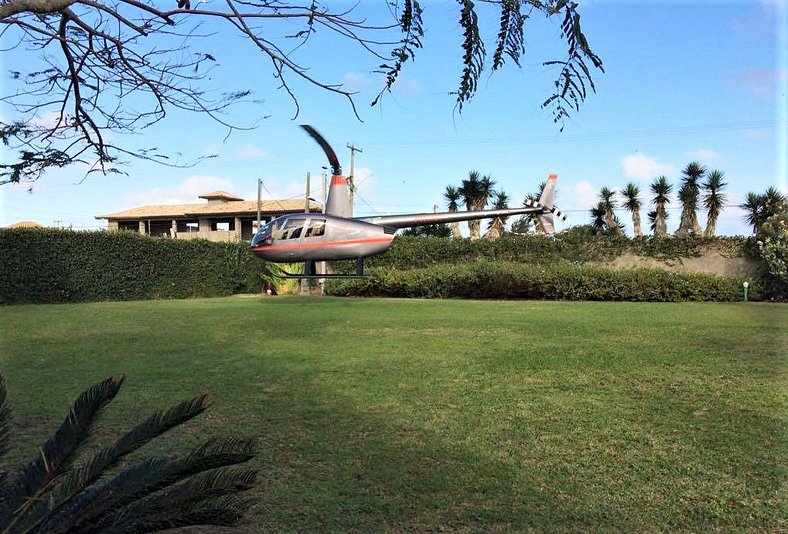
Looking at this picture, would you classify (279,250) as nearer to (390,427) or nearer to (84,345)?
(390,427)

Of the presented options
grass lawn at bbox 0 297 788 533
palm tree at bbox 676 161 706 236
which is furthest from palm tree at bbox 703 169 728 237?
grass lawn at bbox 0 297 788 533

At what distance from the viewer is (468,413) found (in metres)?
6.94

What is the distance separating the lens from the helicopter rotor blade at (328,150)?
4.12 metres

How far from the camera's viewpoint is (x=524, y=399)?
7535mm

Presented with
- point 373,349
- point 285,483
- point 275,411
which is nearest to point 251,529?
point 285,483

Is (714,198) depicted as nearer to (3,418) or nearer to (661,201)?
(661,201)

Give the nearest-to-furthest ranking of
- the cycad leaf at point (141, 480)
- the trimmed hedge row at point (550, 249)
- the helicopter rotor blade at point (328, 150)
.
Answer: the cycad leaf at point (141, 480) < the helicopter rotor blade at point (328, 150) < the trimmed hedge row at point (550, 249)

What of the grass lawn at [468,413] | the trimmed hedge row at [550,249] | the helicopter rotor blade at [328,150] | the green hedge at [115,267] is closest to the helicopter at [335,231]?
the helicopter rotor blade at [328,150]

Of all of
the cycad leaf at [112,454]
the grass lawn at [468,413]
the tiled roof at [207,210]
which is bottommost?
the grass lawn at [468,413]

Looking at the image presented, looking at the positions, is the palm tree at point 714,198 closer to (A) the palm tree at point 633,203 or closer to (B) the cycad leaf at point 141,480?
(A) the palm tree at point 633,203

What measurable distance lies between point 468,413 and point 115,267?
20.4 meters

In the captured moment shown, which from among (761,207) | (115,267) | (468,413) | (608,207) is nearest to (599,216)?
(608,207)

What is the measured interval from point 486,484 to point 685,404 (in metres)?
3.51

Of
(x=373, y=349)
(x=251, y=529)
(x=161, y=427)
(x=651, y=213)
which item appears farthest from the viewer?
(x=651, y=213)
